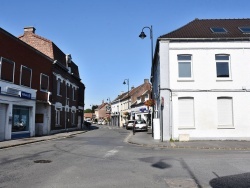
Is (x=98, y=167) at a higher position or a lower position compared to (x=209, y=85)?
lower

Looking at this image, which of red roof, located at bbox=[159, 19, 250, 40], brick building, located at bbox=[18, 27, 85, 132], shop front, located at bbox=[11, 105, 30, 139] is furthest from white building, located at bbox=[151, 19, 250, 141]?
brick building, located at bbox=[18, 27, 85, 132]

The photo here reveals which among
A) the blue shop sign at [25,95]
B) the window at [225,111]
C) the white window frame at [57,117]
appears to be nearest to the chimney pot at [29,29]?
the white window frame at [57,117]

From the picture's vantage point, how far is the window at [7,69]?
68.5 ft

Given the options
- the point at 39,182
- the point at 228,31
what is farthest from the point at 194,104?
the point at 39,182

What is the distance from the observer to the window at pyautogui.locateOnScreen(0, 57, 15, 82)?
20.9 meters

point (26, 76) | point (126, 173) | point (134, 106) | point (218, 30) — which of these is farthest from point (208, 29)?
point (134, 106)

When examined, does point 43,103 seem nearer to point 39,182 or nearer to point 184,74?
point 184,74

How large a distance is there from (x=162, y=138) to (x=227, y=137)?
481 cm

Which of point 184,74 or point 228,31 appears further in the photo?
point 228,31

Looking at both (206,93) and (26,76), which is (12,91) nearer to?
(26,76)

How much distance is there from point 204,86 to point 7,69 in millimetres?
14778

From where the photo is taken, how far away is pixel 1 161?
11.2 metres

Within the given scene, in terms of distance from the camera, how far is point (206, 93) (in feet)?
70.2

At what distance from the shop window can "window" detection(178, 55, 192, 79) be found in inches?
Result: 526
